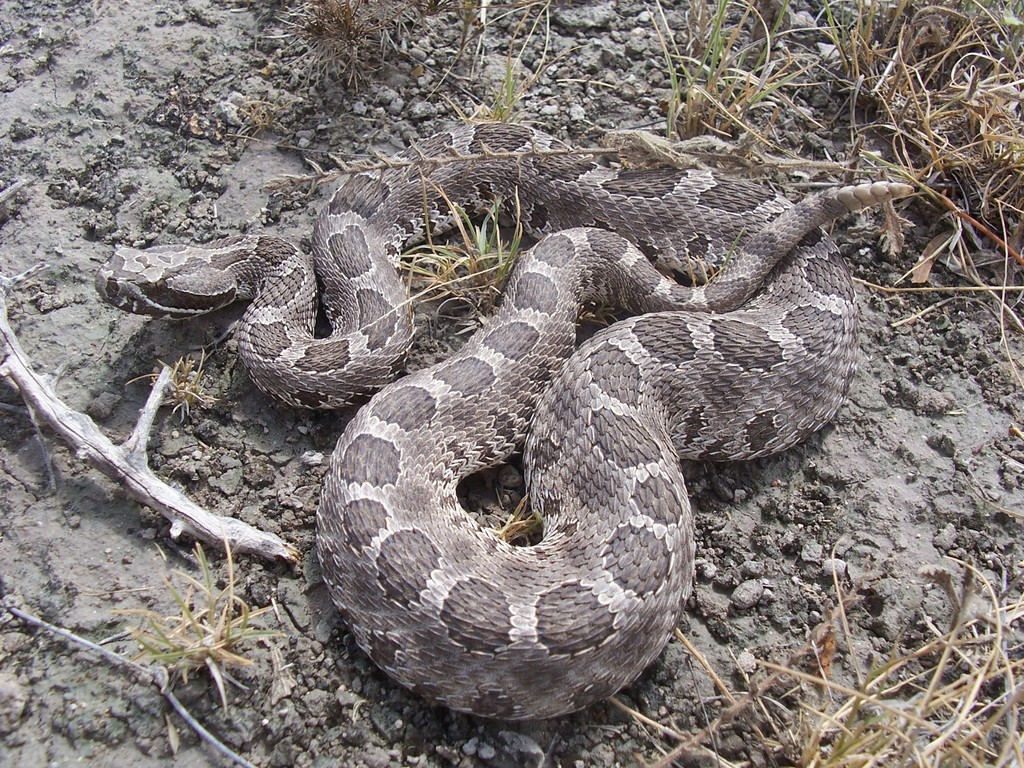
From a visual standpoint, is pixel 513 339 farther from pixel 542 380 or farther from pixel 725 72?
pixel 725 72

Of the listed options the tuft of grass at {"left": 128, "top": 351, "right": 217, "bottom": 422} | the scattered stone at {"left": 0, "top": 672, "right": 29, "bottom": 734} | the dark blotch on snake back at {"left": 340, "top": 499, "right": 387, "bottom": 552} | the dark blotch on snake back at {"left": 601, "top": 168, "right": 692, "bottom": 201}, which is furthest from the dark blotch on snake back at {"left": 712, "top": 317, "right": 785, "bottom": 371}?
the scattered stone at {"left": 0, "top": 672, "right": 29, "bottom": 734}

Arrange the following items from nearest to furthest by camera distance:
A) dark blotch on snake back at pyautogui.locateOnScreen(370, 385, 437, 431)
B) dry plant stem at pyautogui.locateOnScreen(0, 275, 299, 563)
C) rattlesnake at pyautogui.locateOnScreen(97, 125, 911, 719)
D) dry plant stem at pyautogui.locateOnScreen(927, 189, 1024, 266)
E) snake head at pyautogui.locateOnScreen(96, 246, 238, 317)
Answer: rattlesnake at pyautogui.locateOnScreen(97, 125, 911, 719) < dry plant stem at pyautogui.locateOnScreen(0, 275, 299, 563) < dark blotch on snake back at pyautogui.locateOnScreen(370, 385, 437, 431) < snake head at pyautogui.locateOnScreen(96, 246, 238, 317) < dry plant stem at pyautogui.locateOnScreen(927, 189, 1024, 266)

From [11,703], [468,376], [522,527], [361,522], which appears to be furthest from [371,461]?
[11,703]

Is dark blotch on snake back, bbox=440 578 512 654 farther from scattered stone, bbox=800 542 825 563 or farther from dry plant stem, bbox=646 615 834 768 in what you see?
scattered stone, bbox=800 542 825 563

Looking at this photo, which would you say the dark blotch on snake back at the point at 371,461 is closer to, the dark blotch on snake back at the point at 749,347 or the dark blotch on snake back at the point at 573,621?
the dark blotch on snake back at the point at 573,621

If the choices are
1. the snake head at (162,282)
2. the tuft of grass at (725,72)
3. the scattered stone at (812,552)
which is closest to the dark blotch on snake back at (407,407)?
the snake head at (162,282)

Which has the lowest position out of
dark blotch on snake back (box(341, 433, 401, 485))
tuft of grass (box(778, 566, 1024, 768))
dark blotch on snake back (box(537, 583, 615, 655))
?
tuft of grass (box(778, 566, 1024, 768))

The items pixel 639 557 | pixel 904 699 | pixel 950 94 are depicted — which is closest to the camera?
pixel 904 699

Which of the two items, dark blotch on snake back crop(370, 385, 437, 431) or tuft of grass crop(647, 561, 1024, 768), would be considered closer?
tuft of grass crop(647, 561, 1024, 768)

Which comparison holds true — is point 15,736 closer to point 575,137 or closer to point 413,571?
point 413,571
